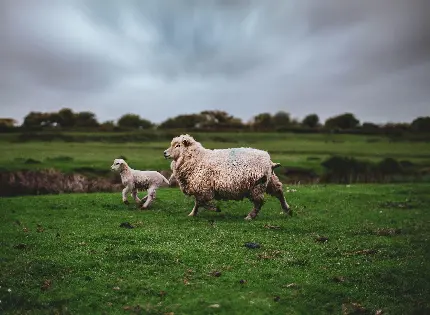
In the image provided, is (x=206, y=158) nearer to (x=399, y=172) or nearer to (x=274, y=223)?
(x=274, y=223)

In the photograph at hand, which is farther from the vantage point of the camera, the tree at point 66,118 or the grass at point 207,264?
the tree at point 66,118

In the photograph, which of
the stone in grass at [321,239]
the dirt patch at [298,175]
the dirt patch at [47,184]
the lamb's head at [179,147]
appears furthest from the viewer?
the dirt patch at [298,175]

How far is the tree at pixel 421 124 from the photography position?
3314 inches

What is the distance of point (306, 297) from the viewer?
37.1 feet

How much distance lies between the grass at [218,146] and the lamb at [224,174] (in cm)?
2038

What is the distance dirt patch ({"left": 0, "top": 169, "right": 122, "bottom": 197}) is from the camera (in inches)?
1248

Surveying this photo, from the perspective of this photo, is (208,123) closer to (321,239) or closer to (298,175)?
(298,175)

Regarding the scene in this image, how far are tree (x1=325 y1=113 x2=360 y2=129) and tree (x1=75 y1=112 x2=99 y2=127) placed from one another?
43.0 meters

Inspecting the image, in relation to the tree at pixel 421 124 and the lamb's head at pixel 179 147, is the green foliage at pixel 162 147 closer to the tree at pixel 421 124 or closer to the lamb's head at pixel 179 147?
the tree at pixel 421 124

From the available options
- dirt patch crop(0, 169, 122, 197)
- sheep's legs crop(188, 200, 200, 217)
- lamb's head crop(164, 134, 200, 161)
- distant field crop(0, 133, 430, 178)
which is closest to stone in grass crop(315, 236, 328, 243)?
sheep's legs crop(188, 200, 200, 217)

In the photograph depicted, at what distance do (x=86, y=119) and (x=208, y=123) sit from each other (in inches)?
870

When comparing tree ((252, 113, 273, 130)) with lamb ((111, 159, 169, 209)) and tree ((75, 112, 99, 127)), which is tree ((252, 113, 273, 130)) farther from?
lamb ((111, 159, 169, 209))

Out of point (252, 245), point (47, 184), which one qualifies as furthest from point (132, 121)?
point (252, 245)

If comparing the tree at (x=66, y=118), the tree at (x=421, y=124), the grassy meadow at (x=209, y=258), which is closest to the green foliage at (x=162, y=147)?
the tree at (x=421, y=124)
